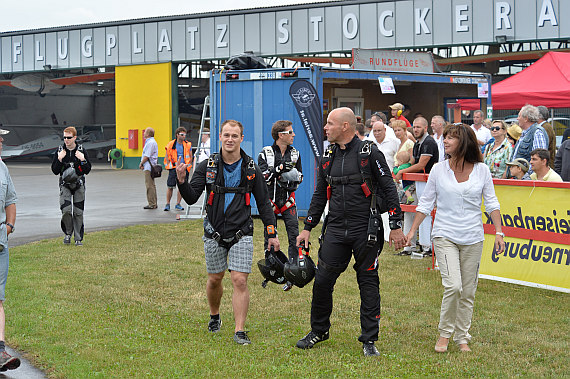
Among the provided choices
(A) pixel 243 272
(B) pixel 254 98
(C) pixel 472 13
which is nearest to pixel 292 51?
(C) pixel 472 13

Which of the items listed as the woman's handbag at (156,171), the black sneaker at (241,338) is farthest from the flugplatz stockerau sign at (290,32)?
the black sneaker at (241,338)

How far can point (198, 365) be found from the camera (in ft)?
19.0

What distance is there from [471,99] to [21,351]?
1415 centimetres

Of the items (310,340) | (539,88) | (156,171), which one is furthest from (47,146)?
(310,340)

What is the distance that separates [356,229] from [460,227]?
88 cm

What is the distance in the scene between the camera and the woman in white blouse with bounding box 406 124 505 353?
621 cm

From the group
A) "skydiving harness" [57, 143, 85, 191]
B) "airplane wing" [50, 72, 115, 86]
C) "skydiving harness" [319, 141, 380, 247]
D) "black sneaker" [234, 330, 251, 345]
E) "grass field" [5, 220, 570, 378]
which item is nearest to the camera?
"grass field" [5, 220, 570, 378]

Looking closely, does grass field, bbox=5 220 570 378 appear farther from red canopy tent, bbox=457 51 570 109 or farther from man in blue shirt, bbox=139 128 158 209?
red canopy tent, bbox=457 51 570 109

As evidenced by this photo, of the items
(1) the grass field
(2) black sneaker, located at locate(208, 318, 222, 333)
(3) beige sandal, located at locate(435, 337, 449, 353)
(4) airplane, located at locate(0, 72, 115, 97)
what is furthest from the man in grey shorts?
(4) airplane, located at locate(0, 72, 115, 97)

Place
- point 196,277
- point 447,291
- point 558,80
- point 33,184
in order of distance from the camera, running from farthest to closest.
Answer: point 33,184
point 558,80
point 196,277
point 447,291

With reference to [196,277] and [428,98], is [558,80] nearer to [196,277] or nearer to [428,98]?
[428,98]

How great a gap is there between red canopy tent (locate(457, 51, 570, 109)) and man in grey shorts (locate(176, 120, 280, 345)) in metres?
→ 12.2

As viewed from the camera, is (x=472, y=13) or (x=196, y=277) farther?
(x=472, y=13)

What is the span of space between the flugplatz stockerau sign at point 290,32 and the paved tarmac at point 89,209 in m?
8.19
